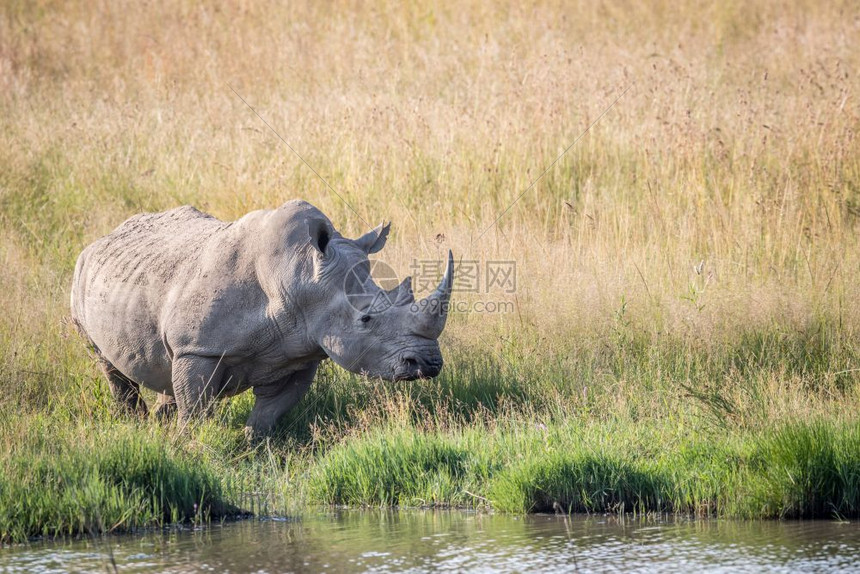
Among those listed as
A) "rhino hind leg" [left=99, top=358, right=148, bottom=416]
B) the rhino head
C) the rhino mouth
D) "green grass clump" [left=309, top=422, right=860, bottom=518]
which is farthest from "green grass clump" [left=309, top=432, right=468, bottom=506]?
"rhino hind leg" [left=99, top=358, right=148, bottom=416]

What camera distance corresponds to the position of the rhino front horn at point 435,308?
7090mm

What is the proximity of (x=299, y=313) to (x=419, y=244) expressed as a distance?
12.0ft

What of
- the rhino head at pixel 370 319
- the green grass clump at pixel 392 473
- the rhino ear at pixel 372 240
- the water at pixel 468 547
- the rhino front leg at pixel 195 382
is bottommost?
the water at pixel 468 547

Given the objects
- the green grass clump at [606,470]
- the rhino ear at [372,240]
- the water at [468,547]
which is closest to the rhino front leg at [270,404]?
the green grass clump at [606,470]

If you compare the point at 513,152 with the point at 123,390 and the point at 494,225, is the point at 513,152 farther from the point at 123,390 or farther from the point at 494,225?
the point at 123,390

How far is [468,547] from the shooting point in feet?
18.1

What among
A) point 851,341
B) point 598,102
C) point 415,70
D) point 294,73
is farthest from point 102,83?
point 851,341

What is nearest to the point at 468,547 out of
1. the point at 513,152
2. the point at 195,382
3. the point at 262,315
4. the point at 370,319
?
the point at 370,319

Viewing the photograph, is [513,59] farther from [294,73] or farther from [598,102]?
[294,73]

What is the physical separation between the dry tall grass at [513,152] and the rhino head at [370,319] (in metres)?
1.53

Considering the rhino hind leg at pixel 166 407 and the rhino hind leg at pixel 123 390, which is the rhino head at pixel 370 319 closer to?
the rhino hind leg at pixel 166 407

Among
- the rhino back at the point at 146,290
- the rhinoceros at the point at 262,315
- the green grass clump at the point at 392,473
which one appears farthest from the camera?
the rhino back at the point at 146,290

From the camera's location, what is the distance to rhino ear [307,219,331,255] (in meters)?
7.36

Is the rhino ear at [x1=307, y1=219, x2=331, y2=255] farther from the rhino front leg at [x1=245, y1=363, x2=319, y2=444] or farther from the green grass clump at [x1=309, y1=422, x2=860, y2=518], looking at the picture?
the green grass clump at [x1=309, y1=422, x2=860, y2=518]
